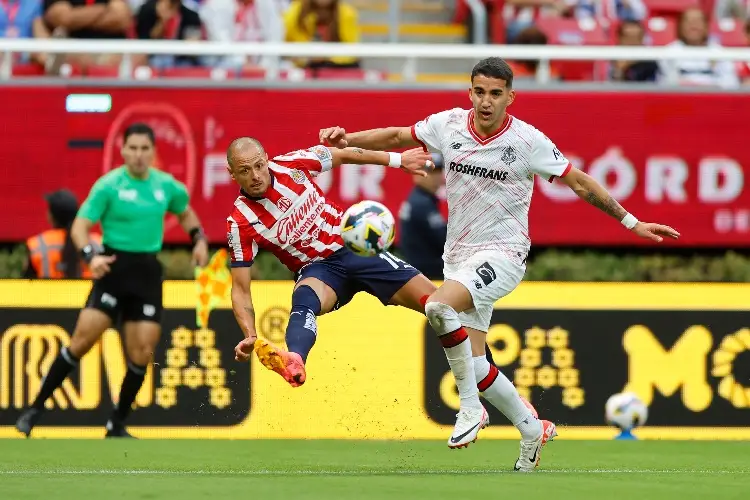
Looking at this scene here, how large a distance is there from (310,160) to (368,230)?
0.61 m

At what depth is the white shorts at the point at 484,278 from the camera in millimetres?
9344

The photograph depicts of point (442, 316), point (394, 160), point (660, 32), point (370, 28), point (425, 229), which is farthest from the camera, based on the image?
point (370, 28)

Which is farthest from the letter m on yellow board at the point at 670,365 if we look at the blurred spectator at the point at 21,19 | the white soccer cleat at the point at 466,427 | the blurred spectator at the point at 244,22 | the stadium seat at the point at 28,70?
the blurred spectator at the point at 21,19

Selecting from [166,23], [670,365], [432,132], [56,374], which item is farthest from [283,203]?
[166,23]

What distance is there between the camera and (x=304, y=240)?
395 inches

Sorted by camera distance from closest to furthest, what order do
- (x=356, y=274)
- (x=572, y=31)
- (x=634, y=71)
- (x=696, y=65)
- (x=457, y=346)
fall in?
1. (x=457, y=346)
2. (x=356, y=274)
3. (x=634, y=71)
4. (x=696, y=65)
5. (x=572, y=31)

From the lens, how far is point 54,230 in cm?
1402

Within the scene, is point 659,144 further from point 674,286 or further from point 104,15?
point 104,15

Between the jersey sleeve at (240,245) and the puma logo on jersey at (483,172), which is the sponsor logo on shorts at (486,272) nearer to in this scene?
the puma logo on jersey at (483,172)

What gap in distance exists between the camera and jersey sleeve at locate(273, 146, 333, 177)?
9.98 metres

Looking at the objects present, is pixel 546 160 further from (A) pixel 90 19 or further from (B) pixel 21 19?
(B) pixel 21 19

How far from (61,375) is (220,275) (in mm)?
1760
